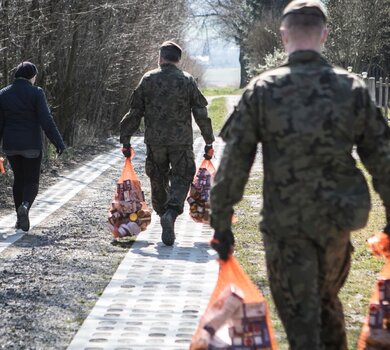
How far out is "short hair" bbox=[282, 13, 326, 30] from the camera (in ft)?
12.9

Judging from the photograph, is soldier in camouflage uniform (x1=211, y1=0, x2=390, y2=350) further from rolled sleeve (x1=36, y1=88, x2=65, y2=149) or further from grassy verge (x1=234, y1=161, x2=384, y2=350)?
rolled sleeve (x1=36, y1=88, x2=65, y2=149)

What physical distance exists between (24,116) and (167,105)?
68.3 inches

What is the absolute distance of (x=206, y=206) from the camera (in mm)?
9531

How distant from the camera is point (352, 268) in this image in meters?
7.86

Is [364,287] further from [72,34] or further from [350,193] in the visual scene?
[72,34]

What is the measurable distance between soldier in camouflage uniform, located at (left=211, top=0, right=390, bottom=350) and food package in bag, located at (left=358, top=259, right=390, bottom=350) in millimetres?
500

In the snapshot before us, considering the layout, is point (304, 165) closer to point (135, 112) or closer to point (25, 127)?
point (135, 112)

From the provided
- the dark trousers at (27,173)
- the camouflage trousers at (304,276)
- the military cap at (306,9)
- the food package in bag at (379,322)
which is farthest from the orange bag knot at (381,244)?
the dark trousers at (27,173)

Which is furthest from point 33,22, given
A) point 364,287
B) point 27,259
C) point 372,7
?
point 372,7

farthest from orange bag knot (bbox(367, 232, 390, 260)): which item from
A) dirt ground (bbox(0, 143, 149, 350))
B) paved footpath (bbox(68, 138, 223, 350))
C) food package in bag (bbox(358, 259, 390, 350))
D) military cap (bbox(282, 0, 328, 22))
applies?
dirt ground (bbox(0, 143, 149, 350))

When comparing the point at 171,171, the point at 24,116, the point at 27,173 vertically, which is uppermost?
the point at 24,116

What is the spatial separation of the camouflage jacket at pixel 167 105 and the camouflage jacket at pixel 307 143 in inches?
179

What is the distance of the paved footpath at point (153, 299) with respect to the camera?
18.4ft

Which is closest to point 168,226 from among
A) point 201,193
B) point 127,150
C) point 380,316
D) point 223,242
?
point 127,150
